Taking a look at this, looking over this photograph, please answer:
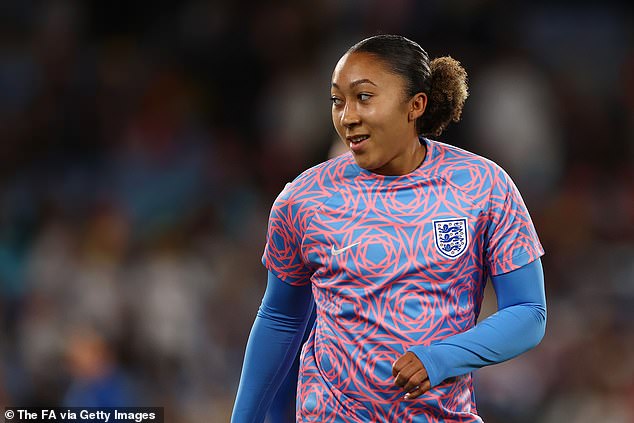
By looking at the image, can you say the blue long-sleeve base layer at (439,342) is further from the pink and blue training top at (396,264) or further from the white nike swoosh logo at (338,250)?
the white nike swoosh logo at (338,250)

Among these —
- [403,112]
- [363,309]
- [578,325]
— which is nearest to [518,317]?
[363,309]

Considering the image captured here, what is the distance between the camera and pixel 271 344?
9.02 ft

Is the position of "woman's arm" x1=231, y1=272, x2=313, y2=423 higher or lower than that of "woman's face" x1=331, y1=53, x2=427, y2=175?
lower

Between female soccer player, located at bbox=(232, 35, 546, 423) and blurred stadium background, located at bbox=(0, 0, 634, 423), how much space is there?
323 cm

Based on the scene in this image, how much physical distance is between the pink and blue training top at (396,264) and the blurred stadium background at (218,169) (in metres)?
3.22

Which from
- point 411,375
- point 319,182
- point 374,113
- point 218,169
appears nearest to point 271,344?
point 319,182

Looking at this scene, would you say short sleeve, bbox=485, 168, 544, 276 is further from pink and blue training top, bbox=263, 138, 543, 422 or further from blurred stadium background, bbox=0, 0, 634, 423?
blurred stadium background, bbox=0, 0, 634, 423

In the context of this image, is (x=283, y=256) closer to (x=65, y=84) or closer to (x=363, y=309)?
(x=363, y=309)

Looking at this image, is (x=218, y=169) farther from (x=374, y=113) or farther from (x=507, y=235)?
(x=507, y=235)

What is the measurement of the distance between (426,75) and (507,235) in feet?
1.44

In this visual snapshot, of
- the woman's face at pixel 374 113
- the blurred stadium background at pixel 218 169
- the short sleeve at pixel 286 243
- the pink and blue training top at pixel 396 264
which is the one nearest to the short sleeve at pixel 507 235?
the pink and blue training top at pixel 396 264

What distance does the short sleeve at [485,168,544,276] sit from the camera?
2420 mm

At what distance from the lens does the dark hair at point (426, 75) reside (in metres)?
2.49

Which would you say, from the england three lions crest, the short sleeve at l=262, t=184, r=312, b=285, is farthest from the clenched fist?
the short sleeve at l=262, t=184, r=312, b=285
